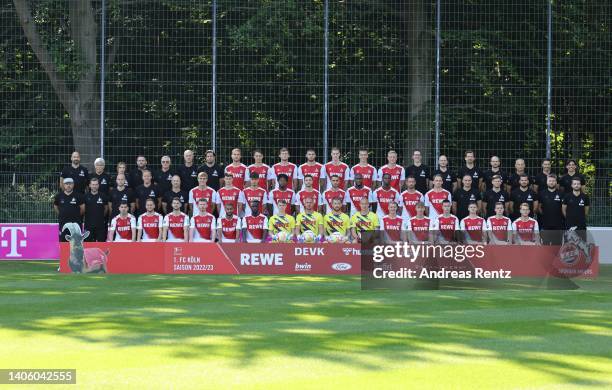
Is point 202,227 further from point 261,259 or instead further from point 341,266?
point 341,266

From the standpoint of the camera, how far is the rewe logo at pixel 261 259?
18.6 meters

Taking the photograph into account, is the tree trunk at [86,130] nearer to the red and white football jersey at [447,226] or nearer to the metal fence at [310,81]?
the metal fence at [310,81]

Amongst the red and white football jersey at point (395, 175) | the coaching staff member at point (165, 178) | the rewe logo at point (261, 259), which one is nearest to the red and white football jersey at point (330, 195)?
the red and white football jersey at point (395, 175)

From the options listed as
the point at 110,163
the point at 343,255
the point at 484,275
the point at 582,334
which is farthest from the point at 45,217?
the point at 582,334

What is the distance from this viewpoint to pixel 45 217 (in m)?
22.2

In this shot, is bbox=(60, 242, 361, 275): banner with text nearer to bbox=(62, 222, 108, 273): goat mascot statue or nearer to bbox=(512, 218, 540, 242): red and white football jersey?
bbox=(62, 222, 108, 273): goat mascot statue

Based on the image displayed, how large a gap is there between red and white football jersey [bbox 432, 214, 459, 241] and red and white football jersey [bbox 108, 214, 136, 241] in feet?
19.2

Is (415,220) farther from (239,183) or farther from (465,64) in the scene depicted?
(465,64)

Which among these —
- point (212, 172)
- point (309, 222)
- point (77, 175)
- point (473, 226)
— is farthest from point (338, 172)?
point (77, 175)

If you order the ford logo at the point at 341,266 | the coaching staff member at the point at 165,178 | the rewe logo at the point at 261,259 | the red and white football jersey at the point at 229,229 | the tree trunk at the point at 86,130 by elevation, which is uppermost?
the tree trunk at the point at 86,130

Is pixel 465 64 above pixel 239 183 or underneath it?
above

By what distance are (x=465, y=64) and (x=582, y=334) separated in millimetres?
15831

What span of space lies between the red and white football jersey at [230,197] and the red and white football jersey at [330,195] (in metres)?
1.69

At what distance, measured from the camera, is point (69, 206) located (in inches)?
785
